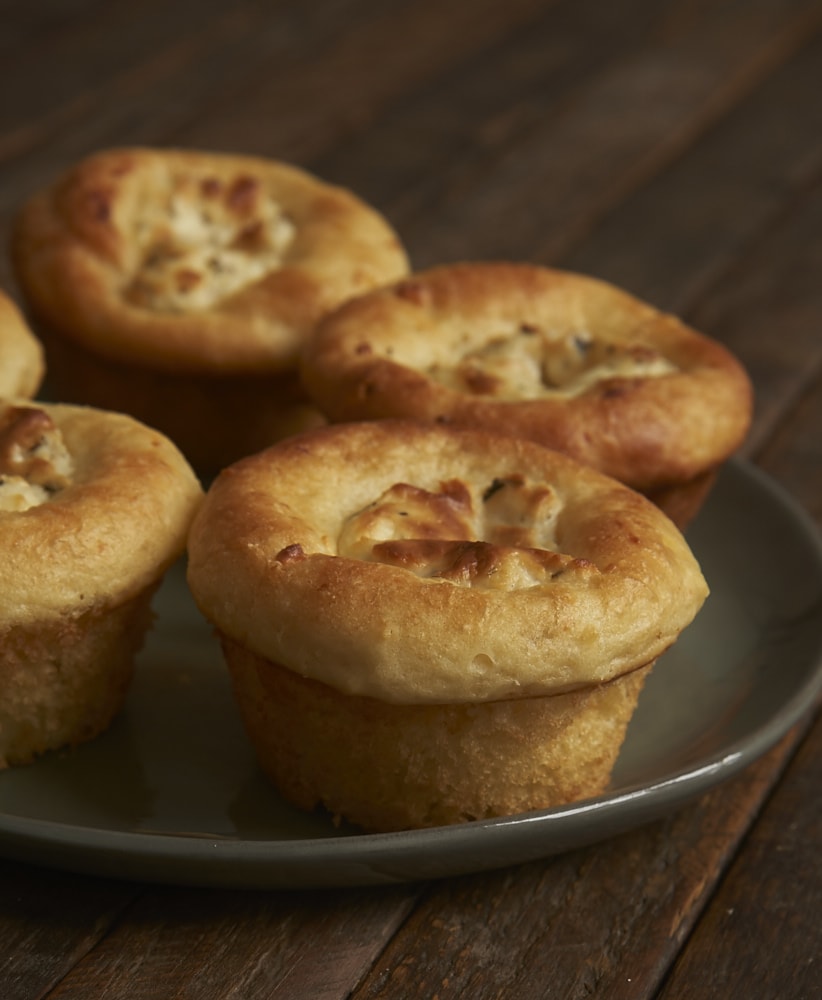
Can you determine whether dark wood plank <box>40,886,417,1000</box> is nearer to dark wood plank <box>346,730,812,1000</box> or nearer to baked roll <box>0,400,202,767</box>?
dark wood plank <box>346,730,812,1000</box>

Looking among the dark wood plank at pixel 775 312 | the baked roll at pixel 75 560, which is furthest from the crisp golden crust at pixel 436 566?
the dark wood plank at pixel 775 312

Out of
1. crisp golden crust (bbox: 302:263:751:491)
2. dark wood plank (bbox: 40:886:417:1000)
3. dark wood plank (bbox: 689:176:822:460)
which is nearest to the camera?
dark wood plank (bbox: 40:886:417:1000)

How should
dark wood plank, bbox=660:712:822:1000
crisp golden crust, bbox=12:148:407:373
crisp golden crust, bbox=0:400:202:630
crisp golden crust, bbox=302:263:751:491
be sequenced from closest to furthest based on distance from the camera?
1. dark wood plank, bbox=660:712:822:1000
2. crisp golden crust, bbox=0:400:202:630
3. crisp golden crust, bbox=302:263:751:491
4. crisp golden crust, bbox=12:148:407:373

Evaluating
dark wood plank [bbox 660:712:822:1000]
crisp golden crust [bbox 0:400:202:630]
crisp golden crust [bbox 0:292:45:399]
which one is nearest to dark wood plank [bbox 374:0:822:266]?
crisp golden crust [bbox 0:292:45:399]

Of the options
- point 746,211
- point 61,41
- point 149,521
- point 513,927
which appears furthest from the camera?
point 61,41

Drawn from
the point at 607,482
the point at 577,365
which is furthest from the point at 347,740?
the point at 577,365

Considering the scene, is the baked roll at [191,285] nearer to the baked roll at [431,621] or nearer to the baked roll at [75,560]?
the baked roll at [75,560]

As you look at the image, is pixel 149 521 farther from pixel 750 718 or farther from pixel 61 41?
pixel 61 41
